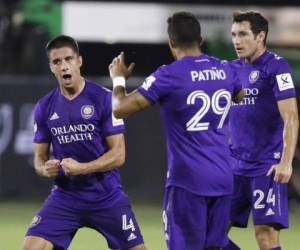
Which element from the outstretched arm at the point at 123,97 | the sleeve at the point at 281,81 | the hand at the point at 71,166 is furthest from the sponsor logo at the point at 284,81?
the hand at the point at 71,166

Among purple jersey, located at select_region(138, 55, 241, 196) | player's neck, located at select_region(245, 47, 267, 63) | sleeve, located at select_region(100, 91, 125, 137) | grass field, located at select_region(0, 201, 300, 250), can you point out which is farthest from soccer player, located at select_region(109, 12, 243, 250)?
grass field, located at select_region(0, 201, 300, 250)

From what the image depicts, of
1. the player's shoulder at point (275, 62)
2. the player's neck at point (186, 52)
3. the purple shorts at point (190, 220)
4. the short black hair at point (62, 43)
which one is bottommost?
the purple shorts at point (190, 220)

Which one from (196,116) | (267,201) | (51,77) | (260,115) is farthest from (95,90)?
(51,77)

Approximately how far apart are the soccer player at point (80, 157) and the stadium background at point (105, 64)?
119 inches

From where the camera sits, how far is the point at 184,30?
23.1 feet

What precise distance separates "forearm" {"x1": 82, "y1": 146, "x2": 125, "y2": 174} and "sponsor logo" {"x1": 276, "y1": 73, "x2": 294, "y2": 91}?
1.35 meters

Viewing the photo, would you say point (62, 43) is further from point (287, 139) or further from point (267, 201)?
point (267, 201)

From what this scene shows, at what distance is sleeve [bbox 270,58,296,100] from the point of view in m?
8.23

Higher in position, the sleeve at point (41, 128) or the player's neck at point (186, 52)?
the player's neck at point (186, 52)

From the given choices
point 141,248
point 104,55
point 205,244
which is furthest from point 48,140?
point 104,55

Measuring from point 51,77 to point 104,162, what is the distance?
809 cm

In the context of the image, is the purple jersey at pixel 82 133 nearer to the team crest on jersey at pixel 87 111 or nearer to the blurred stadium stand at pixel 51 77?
the team crest on jersey at pixel 87 111

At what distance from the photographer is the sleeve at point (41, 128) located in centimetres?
805


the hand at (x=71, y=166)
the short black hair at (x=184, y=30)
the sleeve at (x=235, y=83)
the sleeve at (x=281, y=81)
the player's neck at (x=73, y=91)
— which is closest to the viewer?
the short black hair at (x=184, y=30)
